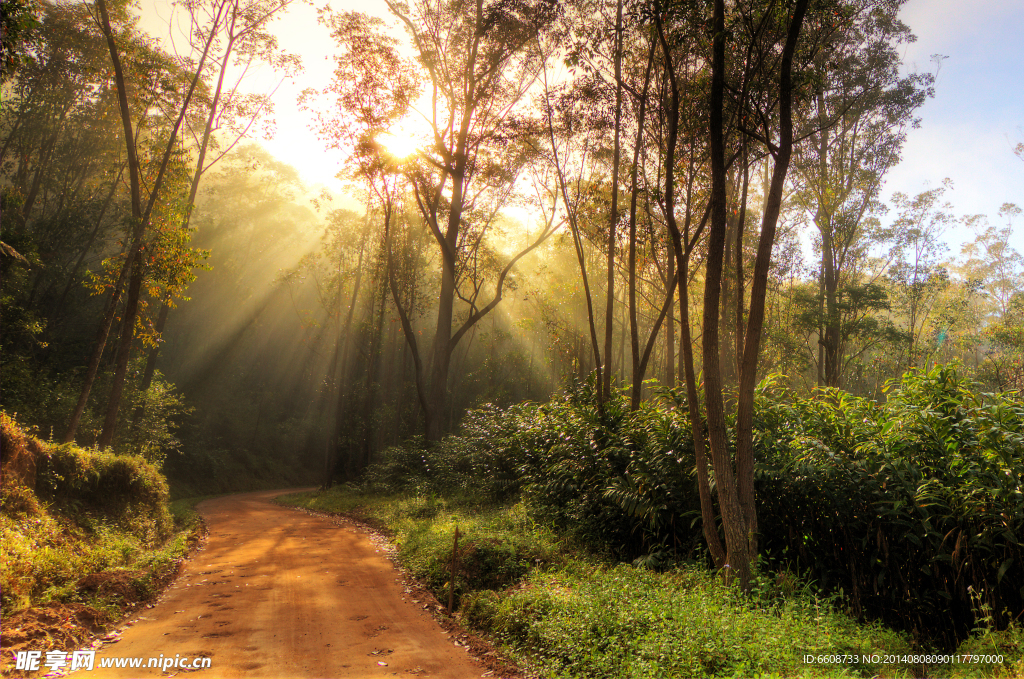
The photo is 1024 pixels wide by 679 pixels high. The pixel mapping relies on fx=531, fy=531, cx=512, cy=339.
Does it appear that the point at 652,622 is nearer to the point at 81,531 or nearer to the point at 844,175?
the point at 81,531

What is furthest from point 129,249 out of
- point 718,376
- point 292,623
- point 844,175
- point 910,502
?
point 844,175

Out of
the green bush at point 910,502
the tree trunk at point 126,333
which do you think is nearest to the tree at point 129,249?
the tree trunk at point 126,333

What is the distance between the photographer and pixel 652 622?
15.0ft

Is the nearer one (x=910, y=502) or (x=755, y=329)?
(x=910, y=502)

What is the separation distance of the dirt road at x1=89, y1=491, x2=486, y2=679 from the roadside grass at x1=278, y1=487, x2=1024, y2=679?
63 centimetres

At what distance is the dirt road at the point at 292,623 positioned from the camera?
14.9 ft

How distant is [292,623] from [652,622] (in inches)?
143

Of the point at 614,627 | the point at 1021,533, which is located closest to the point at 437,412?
the point at 614,627

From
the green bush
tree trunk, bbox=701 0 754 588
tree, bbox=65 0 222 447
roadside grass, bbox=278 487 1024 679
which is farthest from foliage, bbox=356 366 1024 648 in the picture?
tree, bbox=65 0 222 447

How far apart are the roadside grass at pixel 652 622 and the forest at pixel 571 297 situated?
64cm

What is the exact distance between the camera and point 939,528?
5027mm

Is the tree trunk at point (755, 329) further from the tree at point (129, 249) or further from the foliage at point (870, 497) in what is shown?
the tree at point (129, 249)

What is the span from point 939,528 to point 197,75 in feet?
56.6

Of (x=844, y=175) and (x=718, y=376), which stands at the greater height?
(x=844, y=175)
